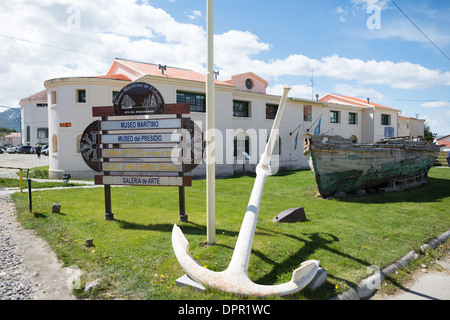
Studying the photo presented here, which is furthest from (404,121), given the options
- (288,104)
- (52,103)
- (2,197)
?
(2,197)

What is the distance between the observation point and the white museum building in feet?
60.9

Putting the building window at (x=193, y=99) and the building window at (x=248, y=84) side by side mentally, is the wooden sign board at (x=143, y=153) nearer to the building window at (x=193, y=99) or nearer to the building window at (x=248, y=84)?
the building window at (x=193, y=99)

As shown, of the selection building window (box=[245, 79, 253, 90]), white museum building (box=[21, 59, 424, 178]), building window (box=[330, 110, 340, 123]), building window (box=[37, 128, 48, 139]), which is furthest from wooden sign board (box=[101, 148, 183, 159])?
building window (box=[37, 128, 48, 139])

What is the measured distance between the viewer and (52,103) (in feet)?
64.5

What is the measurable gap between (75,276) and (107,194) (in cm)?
371

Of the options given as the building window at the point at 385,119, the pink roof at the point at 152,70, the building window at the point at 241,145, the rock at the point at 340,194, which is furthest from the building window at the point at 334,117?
the rock at the point at 340,194

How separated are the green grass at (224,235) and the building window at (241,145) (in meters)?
10.4

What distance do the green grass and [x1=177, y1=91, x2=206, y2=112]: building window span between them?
8.94 m

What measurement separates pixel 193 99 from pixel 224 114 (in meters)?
2.51

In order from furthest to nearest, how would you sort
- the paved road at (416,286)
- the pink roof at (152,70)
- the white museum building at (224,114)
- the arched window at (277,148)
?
the arched window at (277,148)
the pink roof at (152,70)
the white museum building at (224,114)
the paved road at (416,286)

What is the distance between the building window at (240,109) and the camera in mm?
22312
